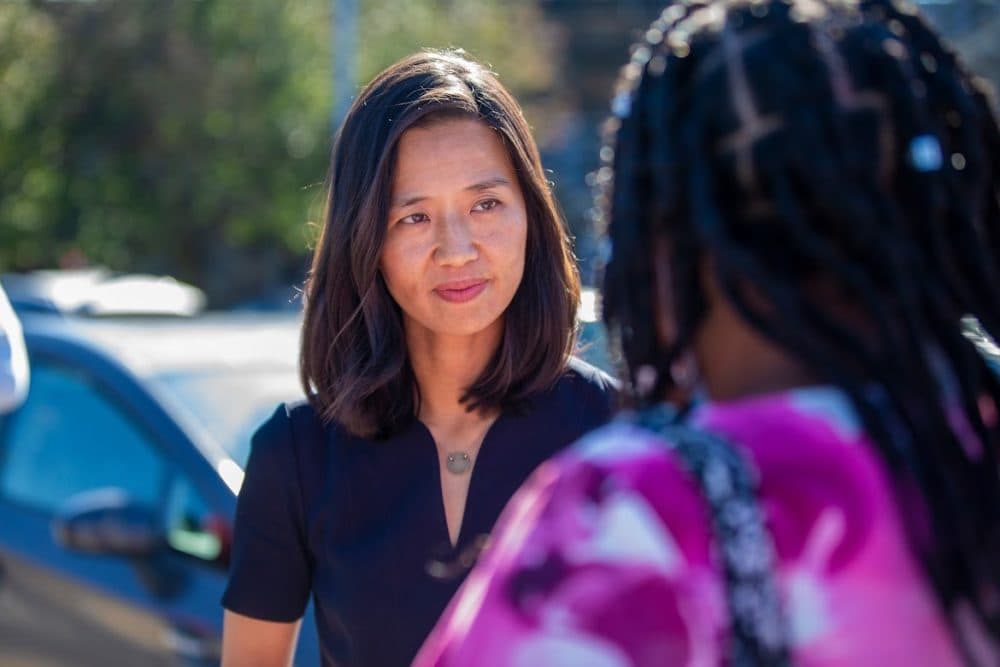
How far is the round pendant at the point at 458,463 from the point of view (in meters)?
2.24

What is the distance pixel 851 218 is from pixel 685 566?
0.32 meters

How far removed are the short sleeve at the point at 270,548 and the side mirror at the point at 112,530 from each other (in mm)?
1327

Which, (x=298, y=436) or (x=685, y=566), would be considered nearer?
(x=685, y=566)

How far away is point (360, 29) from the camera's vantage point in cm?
1869

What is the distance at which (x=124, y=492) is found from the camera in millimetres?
3670

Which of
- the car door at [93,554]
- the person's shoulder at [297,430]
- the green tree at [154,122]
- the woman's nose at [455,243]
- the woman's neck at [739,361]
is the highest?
the green tree at [154,122]

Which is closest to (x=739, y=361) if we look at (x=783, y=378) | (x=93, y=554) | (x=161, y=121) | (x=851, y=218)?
(x=783, y=378)

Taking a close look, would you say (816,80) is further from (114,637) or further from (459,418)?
(114,637)

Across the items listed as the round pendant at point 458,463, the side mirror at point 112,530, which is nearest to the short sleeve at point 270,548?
the round pendant at point 458,463

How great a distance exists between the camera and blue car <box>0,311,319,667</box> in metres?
3.38

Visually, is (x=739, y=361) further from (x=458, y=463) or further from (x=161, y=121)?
(x=161, y=121)

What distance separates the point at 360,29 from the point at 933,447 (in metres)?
18.2

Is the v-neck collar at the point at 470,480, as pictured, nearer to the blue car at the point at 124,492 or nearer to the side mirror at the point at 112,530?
the blue car at the point at 124,492

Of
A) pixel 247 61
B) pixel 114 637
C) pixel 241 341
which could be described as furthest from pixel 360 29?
pixel 114 637
